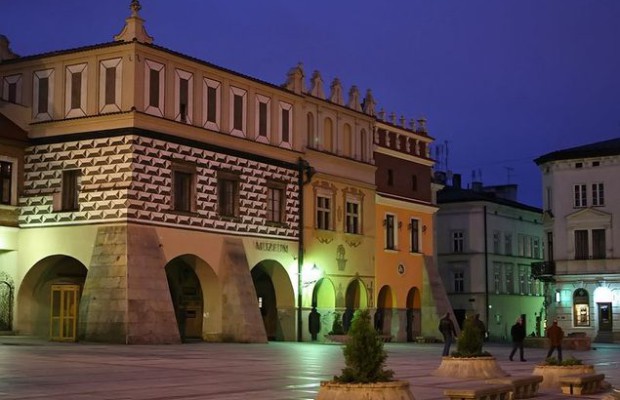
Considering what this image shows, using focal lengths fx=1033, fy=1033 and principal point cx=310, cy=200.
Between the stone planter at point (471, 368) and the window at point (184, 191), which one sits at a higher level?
the window at point (184, 191)

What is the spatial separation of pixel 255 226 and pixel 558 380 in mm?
23905

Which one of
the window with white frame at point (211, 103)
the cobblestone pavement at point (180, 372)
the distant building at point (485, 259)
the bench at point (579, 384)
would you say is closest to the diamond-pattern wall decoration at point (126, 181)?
the window with white frame at point (211, 103)

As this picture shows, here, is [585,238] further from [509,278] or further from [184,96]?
[184,96]

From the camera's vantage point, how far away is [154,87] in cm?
4012

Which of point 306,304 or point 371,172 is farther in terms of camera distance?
point 371,172

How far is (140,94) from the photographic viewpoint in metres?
39.3

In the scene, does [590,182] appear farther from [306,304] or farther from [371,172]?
[306,304]

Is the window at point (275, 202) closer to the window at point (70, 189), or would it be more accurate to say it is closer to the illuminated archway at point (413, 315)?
the window at point (70, 189)

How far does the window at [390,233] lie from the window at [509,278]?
23713 mm

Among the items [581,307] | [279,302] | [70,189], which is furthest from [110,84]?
[581,307]

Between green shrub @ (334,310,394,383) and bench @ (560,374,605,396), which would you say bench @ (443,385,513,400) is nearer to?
green shrub @ (334,310,394,383)

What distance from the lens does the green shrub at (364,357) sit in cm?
1496

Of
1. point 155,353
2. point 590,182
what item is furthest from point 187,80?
point 590,182

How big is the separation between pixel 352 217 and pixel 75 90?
1756cm
